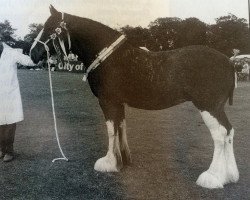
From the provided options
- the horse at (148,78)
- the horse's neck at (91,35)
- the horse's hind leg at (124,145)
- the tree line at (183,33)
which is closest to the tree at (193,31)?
the tree line at (183,33)

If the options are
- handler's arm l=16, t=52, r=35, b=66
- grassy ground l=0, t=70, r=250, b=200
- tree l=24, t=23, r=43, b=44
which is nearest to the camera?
grassy ground l=0, t=70, r=250, b=200

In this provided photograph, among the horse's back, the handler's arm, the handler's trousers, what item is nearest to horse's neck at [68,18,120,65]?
the horse's back

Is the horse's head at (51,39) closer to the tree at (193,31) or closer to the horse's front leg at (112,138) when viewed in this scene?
the horse's front leg at (112,138)

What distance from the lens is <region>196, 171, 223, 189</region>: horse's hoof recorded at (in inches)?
89.0

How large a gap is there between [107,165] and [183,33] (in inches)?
38.6

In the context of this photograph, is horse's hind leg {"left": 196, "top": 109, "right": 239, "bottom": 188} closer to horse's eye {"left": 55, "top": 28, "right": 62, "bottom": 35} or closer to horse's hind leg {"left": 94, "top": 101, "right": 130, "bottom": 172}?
horse's hind leg {"left": 94, "top": 101, "right": 130, "bottom": 172}

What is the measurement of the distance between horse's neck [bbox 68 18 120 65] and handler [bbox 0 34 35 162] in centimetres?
49

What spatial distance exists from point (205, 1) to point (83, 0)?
762mm

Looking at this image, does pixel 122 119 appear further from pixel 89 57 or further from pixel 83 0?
pixel 83 0

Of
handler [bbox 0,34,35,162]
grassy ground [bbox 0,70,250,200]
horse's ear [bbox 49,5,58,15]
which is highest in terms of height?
horse's ear [bbox 49,5,58,15]

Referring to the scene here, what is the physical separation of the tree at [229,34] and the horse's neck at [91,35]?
0.65 metres

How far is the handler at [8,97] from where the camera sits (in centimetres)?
282

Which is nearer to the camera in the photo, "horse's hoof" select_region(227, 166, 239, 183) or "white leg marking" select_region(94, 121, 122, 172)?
"horse's hoof" select_region(227, 166, 239, 183)

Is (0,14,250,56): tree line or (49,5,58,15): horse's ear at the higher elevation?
(49,5,58,15): horse's ear
